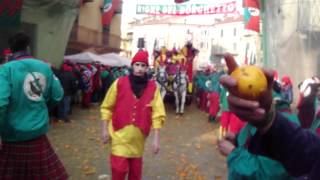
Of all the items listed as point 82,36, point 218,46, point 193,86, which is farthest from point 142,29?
point 193,86

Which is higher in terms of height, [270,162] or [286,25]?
[286,25]

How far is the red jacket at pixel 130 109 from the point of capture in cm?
488

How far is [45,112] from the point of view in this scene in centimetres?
458

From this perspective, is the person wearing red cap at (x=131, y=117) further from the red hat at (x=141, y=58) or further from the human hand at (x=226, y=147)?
the human hand at (x=226, y=147)

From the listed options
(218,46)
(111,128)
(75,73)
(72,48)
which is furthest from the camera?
(218,46)

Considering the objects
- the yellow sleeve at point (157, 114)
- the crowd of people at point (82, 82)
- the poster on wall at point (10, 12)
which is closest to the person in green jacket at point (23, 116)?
the yellow sleeve at point (157, 114)

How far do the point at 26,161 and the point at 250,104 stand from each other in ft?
11.0

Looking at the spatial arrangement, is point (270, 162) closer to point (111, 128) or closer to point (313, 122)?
point (313, 122)

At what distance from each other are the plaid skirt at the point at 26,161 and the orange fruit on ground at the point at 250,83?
10.6 ft

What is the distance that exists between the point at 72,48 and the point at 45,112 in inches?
843

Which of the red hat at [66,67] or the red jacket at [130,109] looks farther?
the red hat at [66,67]

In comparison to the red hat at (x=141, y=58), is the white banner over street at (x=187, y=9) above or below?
above

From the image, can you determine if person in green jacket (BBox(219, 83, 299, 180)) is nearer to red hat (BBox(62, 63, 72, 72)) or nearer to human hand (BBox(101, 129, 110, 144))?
human hand (BBox(101, 129, 110, 144))

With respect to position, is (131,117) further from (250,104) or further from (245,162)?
(250,104)
